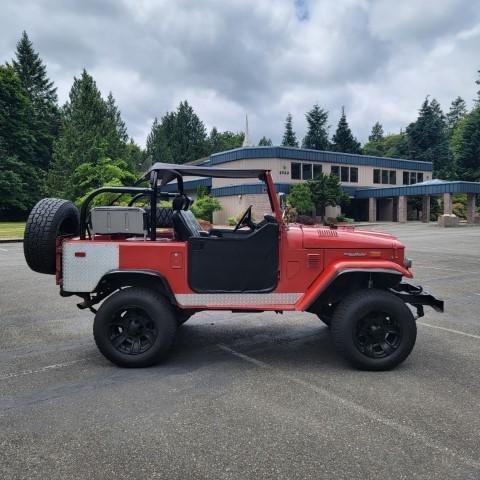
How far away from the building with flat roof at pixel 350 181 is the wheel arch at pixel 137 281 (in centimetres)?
2959

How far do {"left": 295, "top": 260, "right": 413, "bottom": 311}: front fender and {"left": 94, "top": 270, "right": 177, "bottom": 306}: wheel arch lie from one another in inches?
55.0

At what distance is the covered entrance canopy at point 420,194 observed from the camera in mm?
39688

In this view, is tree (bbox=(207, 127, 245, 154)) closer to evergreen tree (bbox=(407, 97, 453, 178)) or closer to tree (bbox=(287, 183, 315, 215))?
evergreen tree (bbox=(407, 97, 453, 178))

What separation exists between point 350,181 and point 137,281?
46.3 meters

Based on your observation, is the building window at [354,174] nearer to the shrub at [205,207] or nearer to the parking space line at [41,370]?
the shrub at [205,207]

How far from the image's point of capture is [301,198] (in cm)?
3791

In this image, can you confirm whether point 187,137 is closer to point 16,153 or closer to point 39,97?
point 39,97

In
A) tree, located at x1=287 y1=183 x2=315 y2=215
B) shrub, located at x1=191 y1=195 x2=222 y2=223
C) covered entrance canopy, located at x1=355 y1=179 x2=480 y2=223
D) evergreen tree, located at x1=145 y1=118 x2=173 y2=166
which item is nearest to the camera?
tree, located at x1=287 y1=183 x2=315 y2=215

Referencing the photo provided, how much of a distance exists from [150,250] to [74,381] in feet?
4.81

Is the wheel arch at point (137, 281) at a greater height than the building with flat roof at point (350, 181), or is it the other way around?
the building with flat roof at point (350, 181)

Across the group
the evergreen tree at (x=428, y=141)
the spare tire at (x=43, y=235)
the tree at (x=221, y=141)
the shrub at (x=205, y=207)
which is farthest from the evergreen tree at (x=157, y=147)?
the spare tire at (x=43, y=235)

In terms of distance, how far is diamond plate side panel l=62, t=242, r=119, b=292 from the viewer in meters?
4.55

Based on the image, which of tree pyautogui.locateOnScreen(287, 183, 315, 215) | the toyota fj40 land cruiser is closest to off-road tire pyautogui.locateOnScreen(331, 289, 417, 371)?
the toyota fj40 land cruiser

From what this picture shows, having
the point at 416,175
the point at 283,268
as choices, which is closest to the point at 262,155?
the point at 416,175
